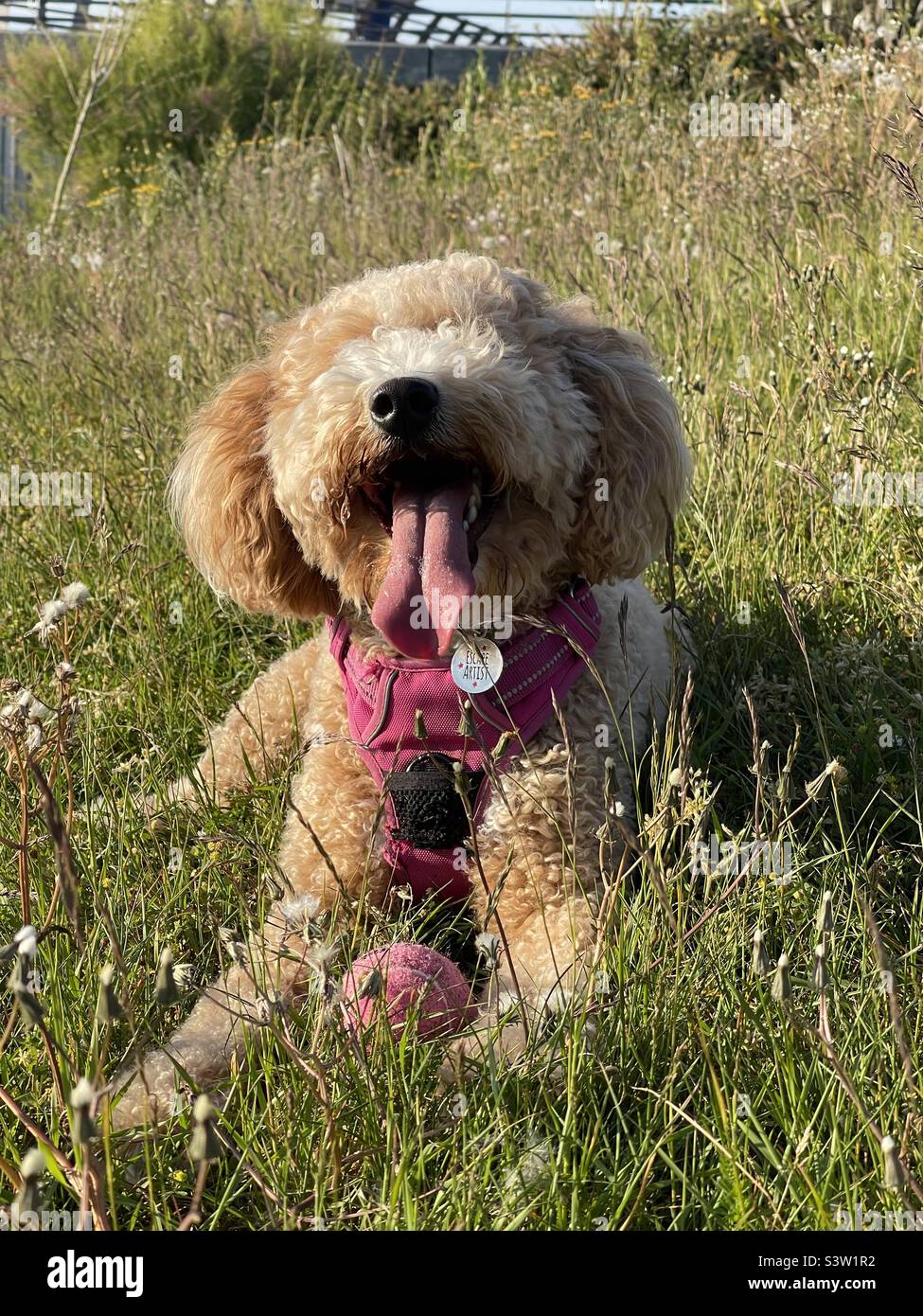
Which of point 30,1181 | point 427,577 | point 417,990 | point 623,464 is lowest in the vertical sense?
point 417,990

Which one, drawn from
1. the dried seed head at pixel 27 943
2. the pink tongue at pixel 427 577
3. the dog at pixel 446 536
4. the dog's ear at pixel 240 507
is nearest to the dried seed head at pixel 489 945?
the dog at pixel 446 536

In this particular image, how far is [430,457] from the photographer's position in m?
2.62

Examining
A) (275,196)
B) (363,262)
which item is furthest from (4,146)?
(363,262)

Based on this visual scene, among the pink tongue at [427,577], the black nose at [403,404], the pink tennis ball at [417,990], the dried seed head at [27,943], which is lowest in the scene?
the pink tennis ball at [417,990]

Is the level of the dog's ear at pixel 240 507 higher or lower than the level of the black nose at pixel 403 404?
lower

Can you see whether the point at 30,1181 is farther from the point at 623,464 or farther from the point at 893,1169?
the point at 623,464

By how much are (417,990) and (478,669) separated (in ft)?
2.19

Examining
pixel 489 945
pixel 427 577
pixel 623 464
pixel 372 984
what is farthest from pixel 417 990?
pixel 623 464

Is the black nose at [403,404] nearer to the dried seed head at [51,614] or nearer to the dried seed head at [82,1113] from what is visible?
the dried seed head at [51,614]

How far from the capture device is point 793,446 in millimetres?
4258

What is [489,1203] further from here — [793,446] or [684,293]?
[684,293]

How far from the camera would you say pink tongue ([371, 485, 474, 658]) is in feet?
8.38

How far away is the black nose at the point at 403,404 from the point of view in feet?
8.23

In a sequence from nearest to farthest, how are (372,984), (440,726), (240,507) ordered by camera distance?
(372,984) → (440,726) → (240,507)
